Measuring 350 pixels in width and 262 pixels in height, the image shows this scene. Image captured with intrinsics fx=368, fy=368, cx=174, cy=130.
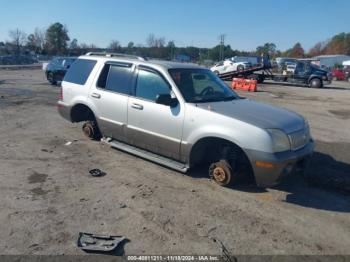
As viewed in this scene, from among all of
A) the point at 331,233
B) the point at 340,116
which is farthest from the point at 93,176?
the point at 340,116

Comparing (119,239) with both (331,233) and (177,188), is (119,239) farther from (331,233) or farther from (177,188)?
(331,233)

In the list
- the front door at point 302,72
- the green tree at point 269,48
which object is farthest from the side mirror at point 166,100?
the green tree at point 269,48

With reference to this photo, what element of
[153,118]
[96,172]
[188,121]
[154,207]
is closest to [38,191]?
[96,172]

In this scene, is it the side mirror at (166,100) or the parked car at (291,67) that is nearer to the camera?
the side mirror at (166,100)

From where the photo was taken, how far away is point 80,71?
7926 millimetres

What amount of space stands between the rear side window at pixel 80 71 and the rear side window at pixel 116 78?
487mm

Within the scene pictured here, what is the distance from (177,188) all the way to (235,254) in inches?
73.8

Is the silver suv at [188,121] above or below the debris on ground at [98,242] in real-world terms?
above

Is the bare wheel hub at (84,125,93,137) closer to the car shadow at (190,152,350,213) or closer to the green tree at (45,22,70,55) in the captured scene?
the car shadow at (190,152,350,213)

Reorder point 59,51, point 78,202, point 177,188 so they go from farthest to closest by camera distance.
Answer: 1. point 59,51
2. point 177,188
3. point 78,202

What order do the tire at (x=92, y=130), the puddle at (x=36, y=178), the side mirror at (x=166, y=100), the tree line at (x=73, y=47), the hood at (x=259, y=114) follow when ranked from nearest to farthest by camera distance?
1. the hood at (x=259, y=114)
2. the puddle at (x=36, y=178)
3. the side mirror at (x=166, y=100)
4. the tire at (x=92, y=130)
5. the tree line at (x=73, y=47)

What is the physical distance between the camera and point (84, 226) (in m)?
4.25

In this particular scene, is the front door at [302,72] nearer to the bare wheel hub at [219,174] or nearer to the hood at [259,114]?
the hood at [259,114]

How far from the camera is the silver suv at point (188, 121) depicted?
5113mm
